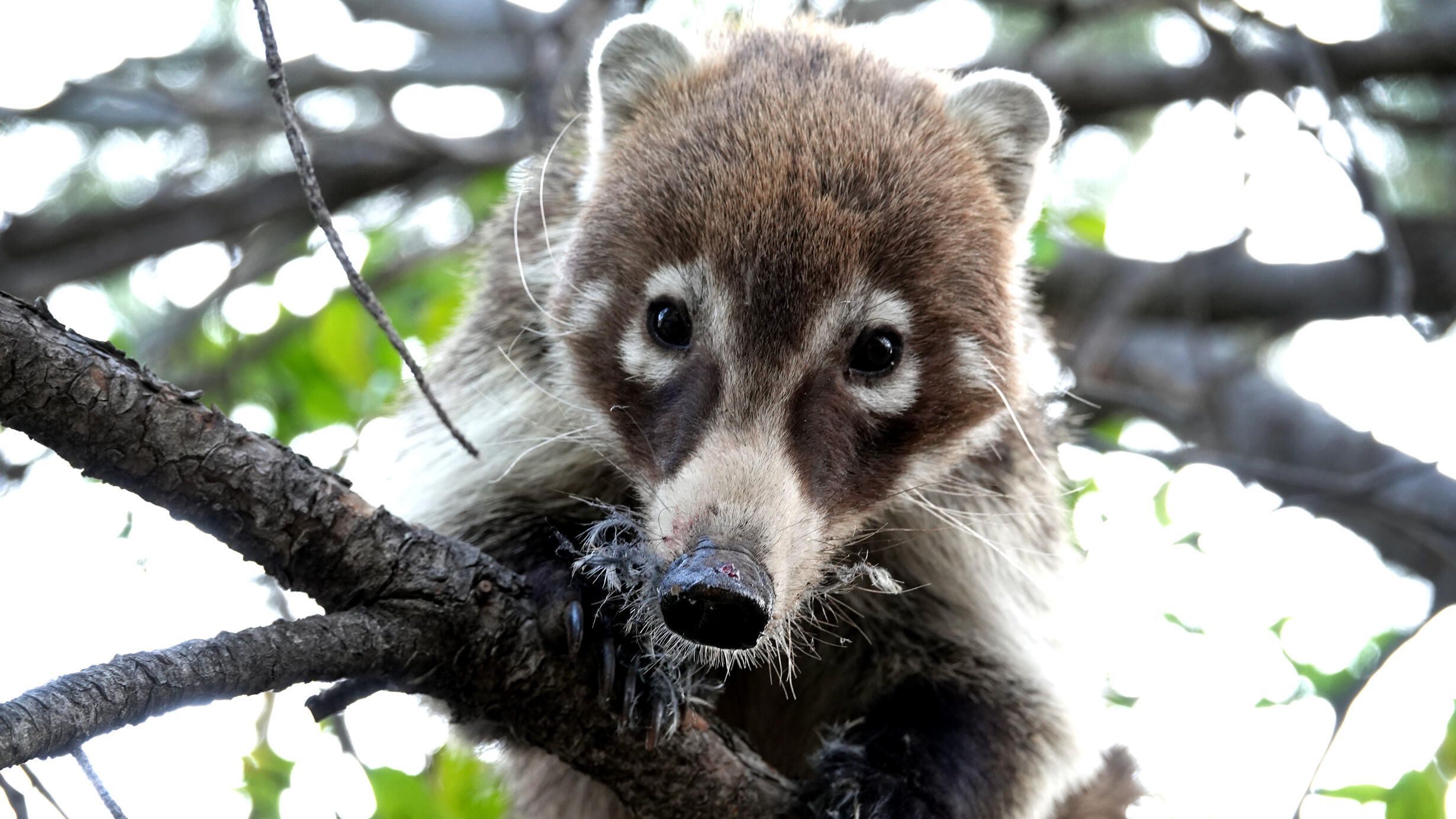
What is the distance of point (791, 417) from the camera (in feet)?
10.2

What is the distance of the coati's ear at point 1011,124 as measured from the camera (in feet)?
12.4

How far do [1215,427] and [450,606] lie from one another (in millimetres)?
5573

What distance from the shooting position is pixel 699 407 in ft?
10.3

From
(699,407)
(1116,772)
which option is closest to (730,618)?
(699,407)

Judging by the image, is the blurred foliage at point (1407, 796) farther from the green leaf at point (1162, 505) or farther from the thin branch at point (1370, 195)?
the thin branch at point (1370, 195)

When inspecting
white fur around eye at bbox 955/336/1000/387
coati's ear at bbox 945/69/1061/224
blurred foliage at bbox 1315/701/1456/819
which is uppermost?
coati's ear at bbox 945/69/1061/224

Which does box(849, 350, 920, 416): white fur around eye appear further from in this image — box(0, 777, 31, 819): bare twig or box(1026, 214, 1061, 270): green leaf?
box(1026, 214, 1061, 270): green leaf

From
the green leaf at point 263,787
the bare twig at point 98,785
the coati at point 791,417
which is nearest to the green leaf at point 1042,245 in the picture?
the coati at point 791,417

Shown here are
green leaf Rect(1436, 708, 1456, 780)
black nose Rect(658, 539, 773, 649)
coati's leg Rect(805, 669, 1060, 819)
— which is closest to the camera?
black nose Rect(658, 539, 773, 649)

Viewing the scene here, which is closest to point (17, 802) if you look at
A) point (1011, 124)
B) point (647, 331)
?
point (647, 331)

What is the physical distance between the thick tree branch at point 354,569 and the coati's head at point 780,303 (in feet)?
1.04

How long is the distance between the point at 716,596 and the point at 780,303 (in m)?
0.83

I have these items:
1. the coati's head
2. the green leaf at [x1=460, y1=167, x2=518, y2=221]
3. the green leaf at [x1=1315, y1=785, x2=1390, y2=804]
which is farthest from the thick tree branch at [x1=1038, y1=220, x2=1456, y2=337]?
the coati's head

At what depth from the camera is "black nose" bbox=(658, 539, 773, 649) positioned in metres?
2.63
